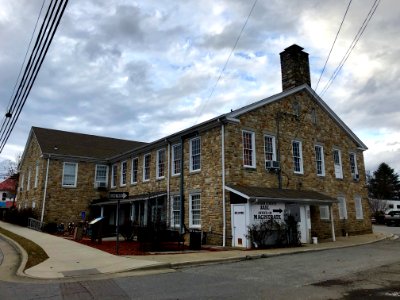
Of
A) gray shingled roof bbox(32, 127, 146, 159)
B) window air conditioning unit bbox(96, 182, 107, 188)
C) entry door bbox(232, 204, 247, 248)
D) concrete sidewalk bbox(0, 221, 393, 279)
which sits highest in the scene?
gray shingled roof bbox(32, 127, 146, 159)

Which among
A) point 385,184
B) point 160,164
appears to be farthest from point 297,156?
point 385,184

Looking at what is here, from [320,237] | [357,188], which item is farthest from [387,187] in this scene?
[320,237]

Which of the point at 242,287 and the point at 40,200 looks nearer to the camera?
the point at 242,287

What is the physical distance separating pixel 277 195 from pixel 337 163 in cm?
926

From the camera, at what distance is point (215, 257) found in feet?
43.4

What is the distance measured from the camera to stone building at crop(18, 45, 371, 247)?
1836cm

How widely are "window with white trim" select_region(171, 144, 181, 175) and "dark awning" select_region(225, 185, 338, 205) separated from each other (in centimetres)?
486

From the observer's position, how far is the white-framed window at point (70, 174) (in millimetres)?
30411

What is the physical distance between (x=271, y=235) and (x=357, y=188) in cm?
1196

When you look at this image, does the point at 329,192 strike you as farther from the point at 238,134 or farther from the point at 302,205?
the point at 238,134

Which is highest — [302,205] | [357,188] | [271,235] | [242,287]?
[357,188]

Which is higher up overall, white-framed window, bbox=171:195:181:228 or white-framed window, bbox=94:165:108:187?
white-framed window, bbox=94:165:108:187

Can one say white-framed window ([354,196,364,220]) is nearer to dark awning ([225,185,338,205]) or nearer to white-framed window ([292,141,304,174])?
dark awning ([225,185,338,205])

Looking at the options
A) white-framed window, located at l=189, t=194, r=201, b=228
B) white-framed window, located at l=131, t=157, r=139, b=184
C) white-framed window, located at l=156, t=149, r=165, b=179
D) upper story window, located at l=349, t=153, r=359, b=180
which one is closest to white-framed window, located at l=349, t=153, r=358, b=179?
upper story window, located at l=349, t=153, r=359, b=180
